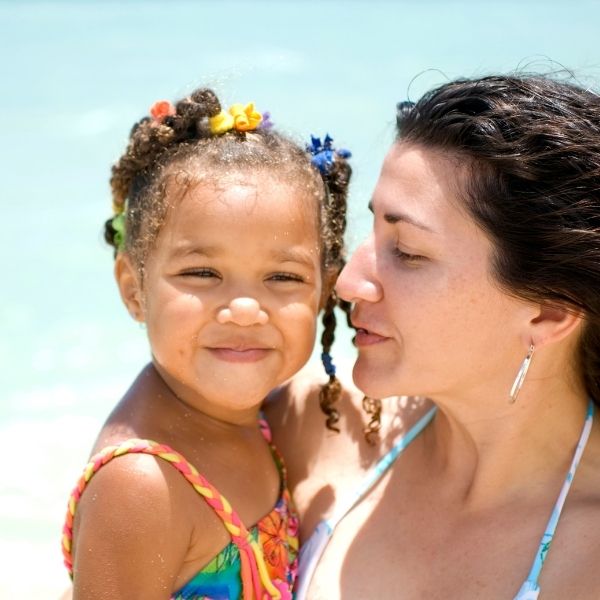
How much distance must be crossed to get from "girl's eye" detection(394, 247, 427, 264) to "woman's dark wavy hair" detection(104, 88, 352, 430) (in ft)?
1.73

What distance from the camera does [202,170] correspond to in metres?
3.75

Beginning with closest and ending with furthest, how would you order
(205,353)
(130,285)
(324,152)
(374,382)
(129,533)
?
1. (129,533)
2. (374,382)
3. (205,353)
4. (130,285)
5. (324,152)

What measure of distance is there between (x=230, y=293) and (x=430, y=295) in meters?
0.70

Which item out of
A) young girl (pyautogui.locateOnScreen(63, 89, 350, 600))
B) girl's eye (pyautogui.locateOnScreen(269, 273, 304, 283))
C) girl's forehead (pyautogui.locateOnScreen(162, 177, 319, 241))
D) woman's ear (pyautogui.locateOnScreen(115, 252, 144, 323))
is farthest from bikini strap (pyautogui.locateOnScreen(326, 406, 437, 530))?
woman's ear (pyautogui.locateOnScreen(115, 252, 144, 323))

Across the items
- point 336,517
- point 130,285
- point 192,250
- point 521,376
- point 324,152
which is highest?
point 324,152

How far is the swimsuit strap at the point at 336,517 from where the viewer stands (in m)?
3.64

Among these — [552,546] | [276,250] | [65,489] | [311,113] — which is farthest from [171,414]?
[311,113]

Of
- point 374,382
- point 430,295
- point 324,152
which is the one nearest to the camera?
point 430,295

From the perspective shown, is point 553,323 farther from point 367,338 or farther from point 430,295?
point 367,338

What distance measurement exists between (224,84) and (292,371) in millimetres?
1246

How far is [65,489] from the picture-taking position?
8.49 m

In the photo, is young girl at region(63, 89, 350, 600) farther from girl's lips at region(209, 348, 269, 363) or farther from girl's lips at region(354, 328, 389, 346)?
girl's lips at region(354, 328, 389, 346)

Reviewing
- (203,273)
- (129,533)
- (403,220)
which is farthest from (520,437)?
(129,533)

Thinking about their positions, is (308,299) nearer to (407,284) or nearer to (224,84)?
(407,284)
